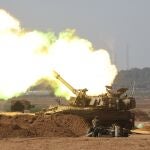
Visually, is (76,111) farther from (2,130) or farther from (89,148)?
(89,148)

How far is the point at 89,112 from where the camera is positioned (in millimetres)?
36125

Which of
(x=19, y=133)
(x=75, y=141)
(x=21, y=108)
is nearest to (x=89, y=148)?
(x=75, y=141)

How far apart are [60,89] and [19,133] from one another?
899cm

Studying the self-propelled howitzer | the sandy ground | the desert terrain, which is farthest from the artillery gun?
the sandy ground

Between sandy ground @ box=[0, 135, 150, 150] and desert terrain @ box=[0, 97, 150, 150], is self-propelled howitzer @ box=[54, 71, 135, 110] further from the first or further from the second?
sandy ground @ box=[0, 135, 150, 150]

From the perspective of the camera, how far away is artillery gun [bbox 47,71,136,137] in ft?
119

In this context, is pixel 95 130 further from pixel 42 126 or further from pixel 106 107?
pixel 106 107

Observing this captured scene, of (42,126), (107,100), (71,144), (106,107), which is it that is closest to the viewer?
(71,144)

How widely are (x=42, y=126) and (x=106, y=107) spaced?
4499 millimetres

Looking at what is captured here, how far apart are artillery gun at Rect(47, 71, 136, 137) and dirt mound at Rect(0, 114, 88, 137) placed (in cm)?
62

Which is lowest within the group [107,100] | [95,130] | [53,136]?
[53,136]

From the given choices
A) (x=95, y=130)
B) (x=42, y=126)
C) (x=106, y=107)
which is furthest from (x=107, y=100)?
Answer: (x=42, y=126)

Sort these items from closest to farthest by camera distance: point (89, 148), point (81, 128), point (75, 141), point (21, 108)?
point (89, 148) → point (75, 141) → point (81, 128) → point (21, 108)

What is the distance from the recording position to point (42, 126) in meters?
34.2
